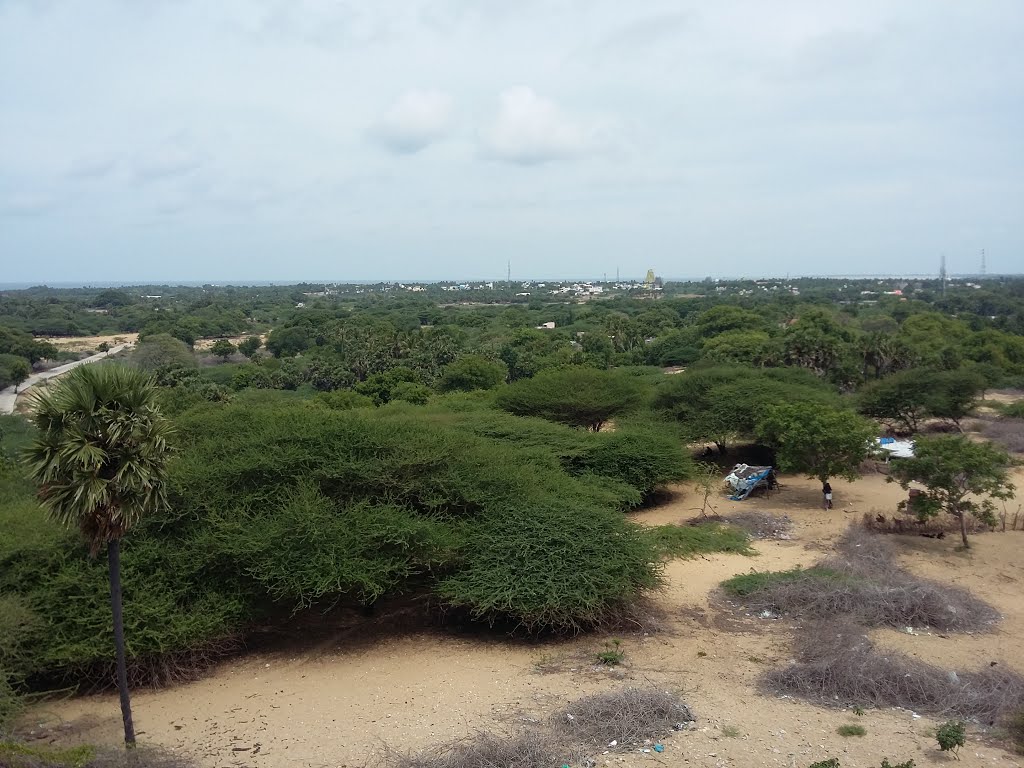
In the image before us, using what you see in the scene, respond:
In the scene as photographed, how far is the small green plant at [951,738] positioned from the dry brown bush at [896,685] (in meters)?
1.24

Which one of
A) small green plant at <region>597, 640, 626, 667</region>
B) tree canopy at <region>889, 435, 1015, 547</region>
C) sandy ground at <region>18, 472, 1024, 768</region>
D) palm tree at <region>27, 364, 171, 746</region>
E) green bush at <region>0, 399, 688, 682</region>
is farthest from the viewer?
tree canopy at <region>889, 435, 1015, 547</region>

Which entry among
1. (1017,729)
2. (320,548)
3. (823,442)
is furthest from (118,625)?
(823,442)

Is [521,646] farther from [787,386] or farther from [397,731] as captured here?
[787,386]

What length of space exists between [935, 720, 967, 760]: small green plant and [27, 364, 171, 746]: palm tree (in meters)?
10.5

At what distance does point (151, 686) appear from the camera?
12266mm

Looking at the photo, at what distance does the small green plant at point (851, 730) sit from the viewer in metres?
9.56

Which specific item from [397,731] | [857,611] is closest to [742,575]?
[857,611]

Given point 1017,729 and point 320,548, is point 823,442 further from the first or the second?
point 320,548

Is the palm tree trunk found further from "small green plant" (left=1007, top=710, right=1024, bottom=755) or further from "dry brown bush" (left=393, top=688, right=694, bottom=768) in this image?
"small green plant" (left=1007, top=710, right=1024, bottom=755)

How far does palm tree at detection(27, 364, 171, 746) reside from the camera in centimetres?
857

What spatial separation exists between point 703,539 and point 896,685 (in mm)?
8442

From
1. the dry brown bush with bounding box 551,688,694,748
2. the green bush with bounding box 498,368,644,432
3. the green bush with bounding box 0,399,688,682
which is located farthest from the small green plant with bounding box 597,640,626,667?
the green bush with bounding box 498,368,644,432

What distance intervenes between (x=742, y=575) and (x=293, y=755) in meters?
10.9

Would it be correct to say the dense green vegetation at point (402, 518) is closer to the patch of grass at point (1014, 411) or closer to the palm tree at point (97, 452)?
the palm tree at point (97, 452)
